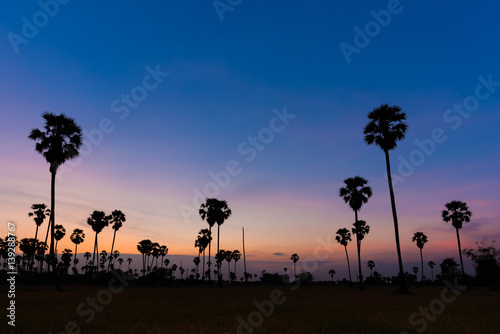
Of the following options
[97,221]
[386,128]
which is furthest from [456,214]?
[97,221]

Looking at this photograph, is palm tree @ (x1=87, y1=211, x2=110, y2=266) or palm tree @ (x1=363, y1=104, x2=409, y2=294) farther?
palm tree @ (x1=87, y1=211, x2=110, y2=266)

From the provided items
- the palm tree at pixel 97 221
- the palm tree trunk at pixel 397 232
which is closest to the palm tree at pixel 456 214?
the palm tree trunk at pixel 397 232

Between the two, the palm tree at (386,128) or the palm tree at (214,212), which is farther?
the palm tree at (214,212)

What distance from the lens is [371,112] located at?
4266 cm

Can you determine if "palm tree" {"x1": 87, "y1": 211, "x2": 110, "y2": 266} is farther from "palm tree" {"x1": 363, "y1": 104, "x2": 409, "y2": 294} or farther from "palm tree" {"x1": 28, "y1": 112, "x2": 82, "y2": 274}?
"palm tree" {"x1": 363, "y1": 104, "x2": 409, "y2": 294}

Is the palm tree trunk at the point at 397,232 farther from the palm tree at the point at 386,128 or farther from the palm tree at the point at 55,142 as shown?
the palm tree at the point at 55,142

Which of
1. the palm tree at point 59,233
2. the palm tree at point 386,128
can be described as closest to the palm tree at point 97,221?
the palm tree at point 59,233

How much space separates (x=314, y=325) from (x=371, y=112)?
3608 cm

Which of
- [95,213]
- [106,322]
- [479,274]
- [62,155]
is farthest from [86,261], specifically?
[106,322]

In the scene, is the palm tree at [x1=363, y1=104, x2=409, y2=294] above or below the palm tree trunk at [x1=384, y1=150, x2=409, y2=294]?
above

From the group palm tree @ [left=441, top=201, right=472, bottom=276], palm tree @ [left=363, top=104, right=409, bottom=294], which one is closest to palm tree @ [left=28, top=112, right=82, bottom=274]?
palm tree @ [left=363, top=104, right=409, bottom=294]

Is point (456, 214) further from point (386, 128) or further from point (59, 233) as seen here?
point (59, 233)

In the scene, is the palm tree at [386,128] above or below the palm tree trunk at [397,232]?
above

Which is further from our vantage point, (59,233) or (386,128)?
(59,233)
